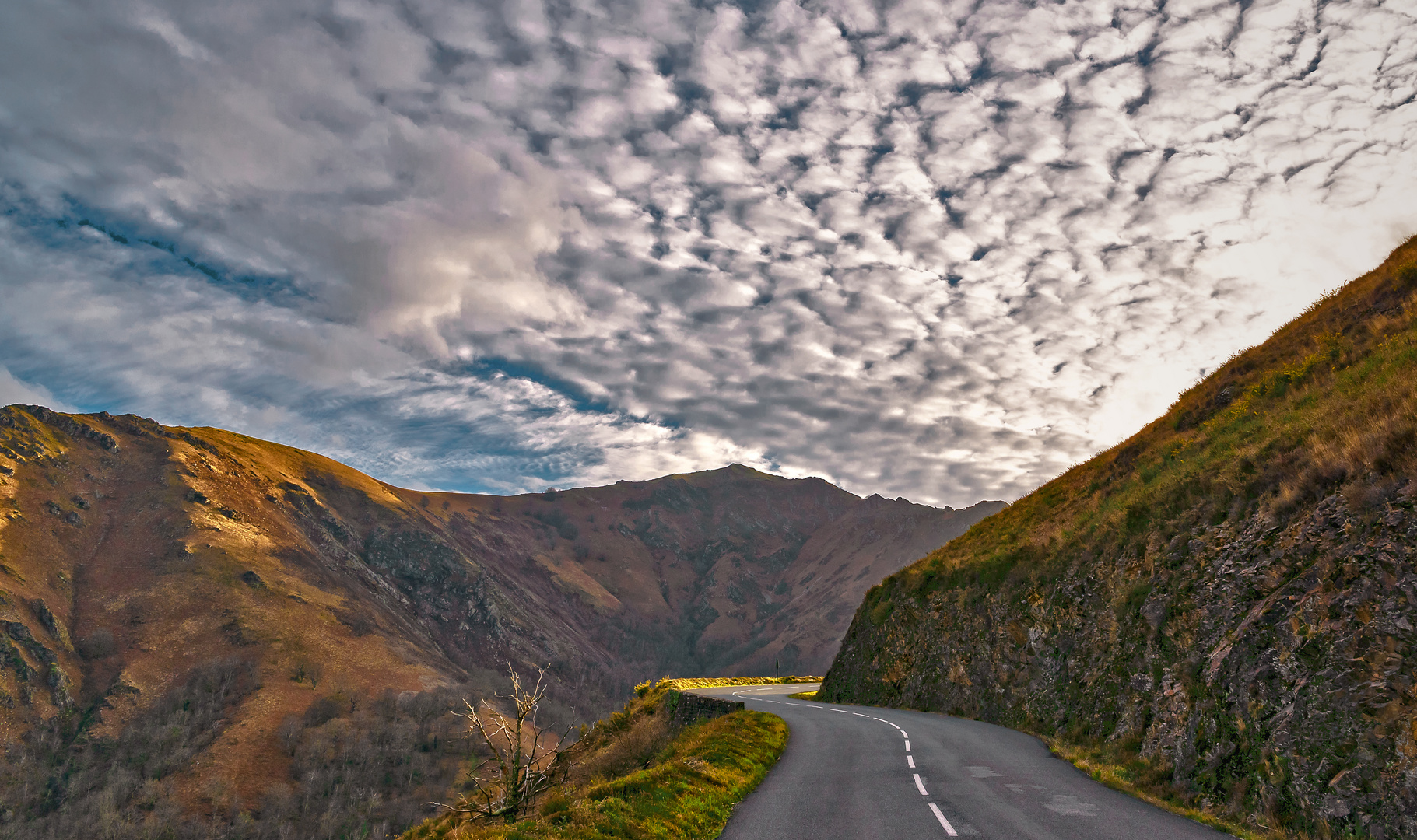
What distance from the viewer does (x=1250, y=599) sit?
13.4m

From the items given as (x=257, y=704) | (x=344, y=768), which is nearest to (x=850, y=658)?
(x=344, y=768)

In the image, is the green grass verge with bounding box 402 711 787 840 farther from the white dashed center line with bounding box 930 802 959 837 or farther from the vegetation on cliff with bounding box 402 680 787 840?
the white dashed center line with bounding box 930 802 959 837

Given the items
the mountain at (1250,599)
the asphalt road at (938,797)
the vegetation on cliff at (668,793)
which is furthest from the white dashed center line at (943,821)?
the mountain at (1250,599)

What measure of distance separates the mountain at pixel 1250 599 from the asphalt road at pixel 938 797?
4.92ft

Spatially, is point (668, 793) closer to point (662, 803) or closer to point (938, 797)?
point (662, 803)

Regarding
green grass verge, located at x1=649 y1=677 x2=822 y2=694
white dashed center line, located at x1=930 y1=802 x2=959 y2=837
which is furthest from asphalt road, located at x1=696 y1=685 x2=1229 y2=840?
green grass verge, located at x1=649 y1=677 x2=822 y2=694

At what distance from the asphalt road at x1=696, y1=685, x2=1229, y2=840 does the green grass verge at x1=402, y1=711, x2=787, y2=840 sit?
0.48 metres

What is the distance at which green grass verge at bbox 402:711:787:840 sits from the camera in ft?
36.3

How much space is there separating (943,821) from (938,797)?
6.25 ft

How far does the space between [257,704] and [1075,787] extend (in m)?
193

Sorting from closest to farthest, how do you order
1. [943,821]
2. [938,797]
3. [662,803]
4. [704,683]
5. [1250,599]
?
[943,821] → [938,797] → [662,803] → [1250,599] → [704,683]

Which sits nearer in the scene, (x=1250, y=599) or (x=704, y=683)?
(x=1250, y=599)

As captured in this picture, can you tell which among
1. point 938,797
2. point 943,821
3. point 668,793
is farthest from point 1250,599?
point 668,793

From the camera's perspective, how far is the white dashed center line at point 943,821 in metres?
10.3
